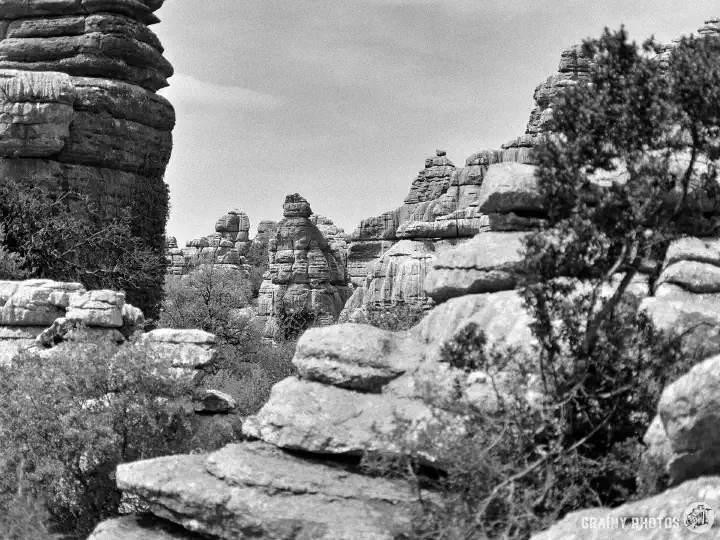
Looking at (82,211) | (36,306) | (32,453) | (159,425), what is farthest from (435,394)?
(82,211)

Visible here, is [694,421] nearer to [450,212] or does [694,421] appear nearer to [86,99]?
[86,99]

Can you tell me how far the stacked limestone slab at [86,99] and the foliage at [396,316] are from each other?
30.8 ft

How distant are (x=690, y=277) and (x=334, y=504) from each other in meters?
4.72

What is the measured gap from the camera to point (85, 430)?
45.7 ft

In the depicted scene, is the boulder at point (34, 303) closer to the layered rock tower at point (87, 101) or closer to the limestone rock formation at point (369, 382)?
the limestone rock formation at point (369, 382)

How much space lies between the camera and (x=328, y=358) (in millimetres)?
11062

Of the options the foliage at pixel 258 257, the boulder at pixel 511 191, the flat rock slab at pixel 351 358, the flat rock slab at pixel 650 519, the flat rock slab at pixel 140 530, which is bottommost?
the flat rock slab at pixel 140 530

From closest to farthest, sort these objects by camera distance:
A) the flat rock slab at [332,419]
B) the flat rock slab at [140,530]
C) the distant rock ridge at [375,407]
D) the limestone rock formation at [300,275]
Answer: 1. the distant rock ridge at [375,407]
2. the flat rock slab at [332,419]
3. the flat rock slab at [140,530]
4. the limestone rock formation at [300,275]

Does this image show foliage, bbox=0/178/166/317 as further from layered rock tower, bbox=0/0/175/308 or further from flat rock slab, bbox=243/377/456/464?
flat rock slab, bbox=243/377/456/464

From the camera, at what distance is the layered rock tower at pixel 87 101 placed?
102 ft

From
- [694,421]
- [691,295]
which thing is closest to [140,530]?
[694,421]

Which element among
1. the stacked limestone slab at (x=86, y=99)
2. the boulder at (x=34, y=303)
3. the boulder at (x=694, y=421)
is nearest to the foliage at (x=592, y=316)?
the boulder at (x=694, y=421)

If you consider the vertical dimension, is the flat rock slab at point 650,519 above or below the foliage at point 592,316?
below
